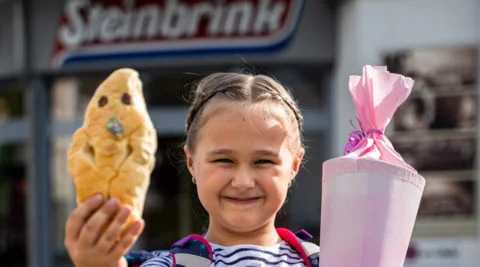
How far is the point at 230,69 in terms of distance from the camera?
27.2 feet

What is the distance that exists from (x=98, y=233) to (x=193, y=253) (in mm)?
261

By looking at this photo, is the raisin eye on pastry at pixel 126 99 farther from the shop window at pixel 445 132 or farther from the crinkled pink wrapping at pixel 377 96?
the shop window at pixel 445 132

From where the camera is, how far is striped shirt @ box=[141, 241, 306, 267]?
6.40 ft

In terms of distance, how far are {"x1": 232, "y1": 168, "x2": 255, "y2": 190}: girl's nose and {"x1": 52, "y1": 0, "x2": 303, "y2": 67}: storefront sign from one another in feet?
20.7

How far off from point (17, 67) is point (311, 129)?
3.43m

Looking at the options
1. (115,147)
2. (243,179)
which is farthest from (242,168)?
(115,147)

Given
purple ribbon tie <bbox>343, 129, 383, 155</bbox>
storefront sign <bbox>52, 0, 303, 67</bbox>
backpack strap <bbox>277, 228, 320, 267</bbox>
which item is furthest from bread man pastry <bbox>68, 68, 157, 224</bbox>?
storefront sign <bbox>52, 0, 303, 67</bbox>

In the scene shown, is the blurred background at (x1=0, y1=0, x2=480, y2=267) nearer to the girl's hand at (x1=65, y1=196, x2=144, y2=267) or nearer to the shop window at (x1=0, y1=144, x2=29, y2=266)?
the shop window at (x1=0, y1=144, x2=29, y2=266)

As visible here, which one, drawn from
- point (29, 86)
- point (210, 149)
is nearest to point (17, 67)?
point (29, 86)

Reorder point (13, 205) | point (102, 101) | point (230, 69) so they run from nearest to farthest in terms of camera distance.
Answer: point (102, 101), point (230, 69), point (13, 205)

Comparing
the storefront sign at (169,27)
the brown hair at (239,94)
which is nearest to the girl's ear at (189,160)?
the brown hair at (239,94)

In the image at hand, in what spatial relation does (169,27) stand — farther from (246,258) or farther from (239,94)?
(246,258)

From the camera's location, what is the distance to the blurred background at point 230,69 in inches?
305

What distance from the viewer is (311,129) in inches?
330
